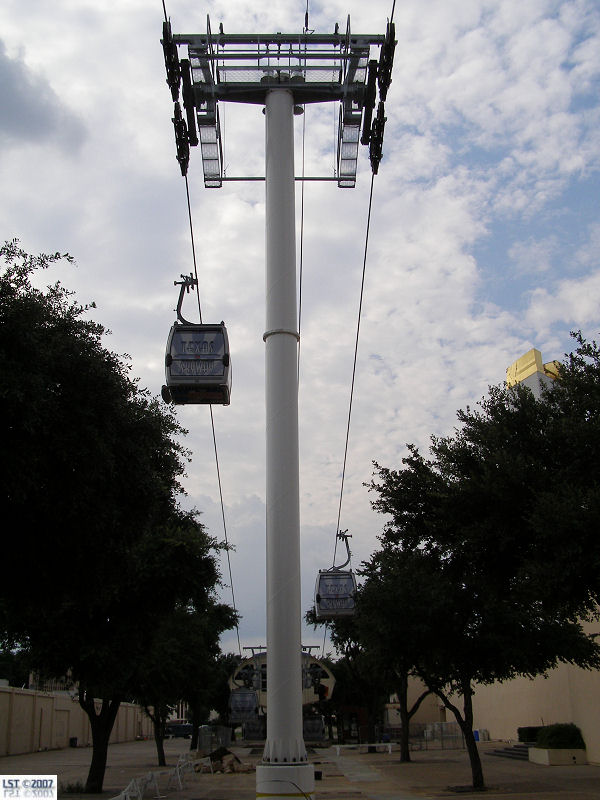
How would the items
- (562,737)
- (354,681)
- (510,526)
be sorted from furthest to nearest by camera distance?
1. (354,681)
2. (562,737)
3. (510,526)

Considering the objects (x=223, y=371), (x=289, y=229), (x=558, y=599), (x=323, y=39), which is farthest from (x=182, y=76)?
(x=558, y=599)

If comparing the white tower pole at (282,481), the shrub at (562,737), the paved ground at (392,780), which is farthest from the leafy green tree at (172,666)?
the shrub at (562,737)

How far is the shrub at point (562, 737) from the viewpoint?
29781 mm

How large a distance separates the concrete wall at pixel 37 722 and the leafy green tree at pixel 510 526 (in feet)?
109

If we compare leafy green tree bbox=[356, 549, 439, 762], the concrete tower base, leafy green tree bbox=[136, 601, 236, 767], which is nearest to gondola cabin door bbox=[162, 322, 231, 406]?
the concrete tower base

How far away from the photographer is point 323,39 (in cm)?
1324

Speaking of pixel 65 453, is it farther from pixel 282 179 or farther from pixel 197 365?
pixel 282 179

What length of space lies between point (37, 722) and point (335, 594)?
39.0 m

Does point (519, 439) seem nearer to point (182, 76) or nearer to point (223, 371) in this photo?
point (223, 371)

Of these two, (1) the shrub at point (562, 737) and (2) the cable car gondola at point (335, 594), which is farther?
(1) the shrub at point (562, 737)

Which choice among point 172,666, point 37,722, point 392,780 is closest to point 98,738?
point 172,666

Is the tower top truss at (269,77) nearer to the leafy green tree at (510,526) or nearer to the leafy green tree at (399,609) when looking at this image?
the leafy green tree at (510,526)

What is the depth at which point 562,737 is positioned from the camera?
30047 mm

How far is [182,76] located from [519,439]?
403 inches
